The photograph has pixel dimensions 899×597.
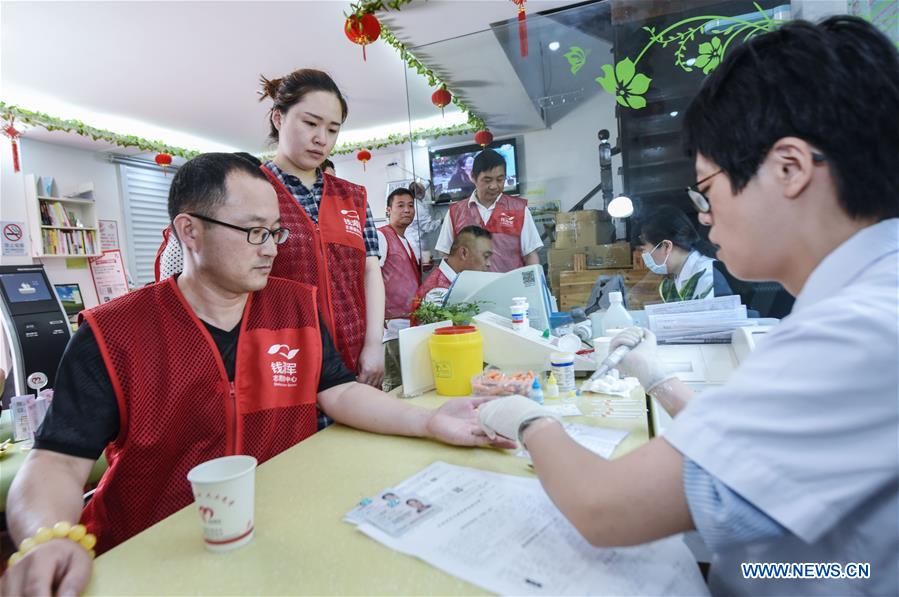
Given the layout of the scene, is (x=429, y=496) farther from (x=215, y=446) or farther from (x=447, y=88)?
(x=447, y=88)

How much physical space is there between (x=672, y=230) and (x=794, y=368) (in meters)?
1.63

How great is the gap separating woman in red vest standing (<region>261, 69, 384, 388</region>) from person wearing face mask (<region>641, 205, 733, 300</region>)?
116cm

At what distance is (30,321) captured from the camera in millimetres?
2906

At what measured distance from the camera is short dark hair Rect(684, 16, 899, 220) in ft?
1.99

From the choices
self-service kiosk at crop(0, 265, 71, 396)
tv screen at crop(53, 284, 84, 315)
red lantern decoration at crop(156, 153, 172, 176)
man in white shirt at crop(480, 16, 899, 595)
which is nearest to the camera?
man in white shirt at crop(480, 16, 899, 595)

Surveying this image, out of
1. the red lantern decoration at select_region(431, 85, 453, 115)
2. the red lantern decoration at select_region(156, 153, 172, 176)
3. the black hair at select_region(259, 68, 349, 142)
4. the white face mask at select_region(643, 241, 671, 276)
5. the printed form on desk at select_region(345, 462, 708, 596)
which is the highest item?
the red lantern decoration at select_region(156, 153, 172, 176)

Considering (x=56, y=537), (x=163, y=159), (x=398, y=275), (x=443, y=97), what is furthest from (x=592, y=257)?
(x=163, y=159)

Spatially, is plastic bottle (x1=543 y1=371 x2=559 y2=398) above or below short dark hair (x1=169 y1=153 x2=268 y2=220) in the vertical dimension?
below

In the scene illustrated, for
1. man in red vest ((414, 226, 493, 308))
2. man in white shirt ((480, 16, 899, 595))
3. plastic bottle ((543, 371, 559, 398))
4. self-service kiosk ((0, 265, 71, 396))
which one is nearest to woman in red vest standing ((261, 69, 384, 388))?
man in red vest ((414, 226, 493, 308))

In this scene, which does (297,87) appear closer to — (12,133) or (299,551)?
(299,551)

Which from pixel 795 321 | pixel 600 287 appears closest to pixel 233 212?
pixel 795 321

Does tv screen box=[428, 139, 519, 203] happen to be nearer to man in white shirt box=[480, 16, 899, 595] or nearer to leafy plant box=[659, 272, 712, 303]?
leafy plant box=[659, 272, 712, 303]

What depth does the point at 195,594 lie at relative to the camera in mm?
621

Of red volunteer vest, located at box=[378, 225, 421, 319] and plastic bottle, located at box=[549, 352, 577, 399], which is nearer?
plastic bottle, located at box=[549, 352, 577, 399]
